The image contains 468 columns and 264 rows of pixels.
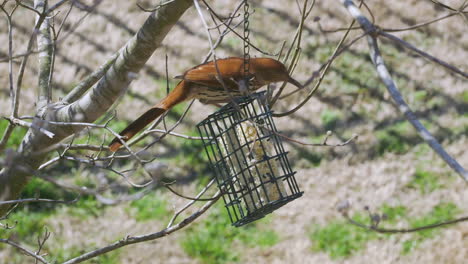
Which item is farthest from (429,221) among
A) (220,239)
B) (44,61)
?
(44,61)

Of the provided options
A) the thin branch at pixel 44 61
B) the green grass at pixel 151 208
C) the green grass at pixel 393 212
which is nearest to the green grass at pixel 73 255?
the green grass at pixel 151 208

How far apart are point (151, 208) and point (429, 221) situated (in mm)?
2521

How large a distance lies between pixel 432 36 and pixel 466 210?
2.40 m

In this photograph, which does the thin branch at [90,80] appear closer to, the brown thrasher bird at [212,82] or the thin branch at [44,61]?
the thin branch at [44,61]

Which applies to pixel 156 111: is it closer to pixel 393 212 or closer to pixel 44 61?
pixel 44 61

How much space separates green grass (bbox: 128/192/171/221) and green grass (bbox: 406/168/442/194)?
91.3 inches

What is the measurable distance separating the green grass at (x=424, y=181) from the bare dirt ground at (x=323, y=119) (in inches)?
1.8

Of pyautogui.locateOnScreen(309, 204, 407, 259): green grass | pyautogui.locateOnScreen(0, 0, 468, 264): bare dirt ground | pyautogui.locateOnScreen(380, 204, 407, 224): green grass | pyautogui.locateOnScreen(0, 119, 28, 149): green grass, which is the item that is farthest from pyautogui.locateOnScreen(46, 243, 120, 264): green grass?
pyautogui.locateOnScreen(380, 204, 407, 224): green grass

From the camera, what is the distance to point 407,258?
5672mm

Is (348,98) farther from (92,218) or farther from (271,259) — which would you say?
(92,218)

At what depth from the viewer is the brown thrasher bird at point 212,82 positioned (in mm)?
3096

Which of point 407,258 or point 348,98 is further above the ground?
point 348,98

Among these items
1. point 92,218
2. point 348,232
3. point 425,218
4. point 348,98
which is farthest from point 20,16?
point 425,218

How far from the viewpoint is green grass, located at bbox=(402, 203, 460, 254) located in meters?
5.75
